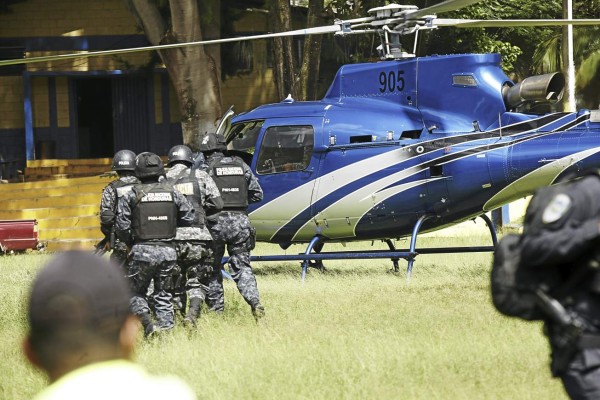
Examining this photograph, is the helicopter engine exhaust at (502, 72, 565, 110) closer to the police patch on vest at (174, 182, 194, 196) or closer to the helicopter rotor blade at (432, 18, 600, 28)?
the helicopter rotor blade at (432, 18, 600, 28)

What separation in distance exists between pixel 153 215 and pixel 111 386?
719cm

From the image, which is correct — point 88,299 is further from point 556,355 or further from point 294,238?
point 294,238

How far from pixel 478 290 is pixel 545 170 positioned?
63.4 inches

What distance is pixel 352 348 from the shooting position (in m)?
8.75

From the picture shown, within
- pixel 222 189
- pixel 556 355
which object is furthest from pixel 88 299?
pixel 222 189

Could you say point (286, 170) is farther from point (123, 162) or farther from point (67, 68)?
point (67, 68)

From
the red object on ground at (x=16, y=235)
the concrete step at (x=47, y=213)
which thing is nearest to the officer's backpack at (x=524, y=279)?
the red object on ground at (x=16, y=235)

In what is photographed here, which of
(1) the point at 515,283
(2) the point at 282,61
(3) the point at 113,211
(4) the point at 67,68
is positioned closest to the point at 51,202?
(2) the point at 282,61

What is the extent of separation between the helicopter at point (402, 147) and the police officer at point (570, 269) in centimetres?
782

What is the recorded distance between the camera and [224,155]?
37.4ft

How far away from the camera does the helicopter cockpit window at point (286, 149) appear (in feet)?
43.9

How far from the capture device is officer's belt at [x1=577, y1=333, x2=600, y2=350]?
4391 millimetres

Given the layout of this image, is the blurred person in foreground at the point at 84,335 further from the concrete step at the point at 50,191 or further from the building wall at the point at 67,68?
the building wall at the point at 67,68

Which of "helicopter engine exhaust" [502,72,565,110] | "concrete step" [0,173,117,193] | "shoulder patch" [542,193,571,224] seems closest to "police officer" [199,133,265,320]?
"helicopter engine exhaust" [502,72,565,110]
